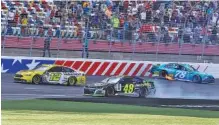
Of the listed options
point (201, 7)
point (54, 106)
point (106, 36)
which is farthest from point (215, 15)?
point (54, 106)

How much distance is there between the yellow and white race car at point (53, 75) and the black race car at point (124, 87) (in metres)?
4.33

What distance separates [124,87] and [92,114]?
25.6 feet

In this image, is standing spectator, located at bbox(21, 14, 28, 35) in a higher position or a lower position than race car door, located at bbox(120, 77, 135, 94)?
higher

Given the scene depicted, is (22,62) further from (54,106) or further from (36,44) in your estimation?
(54,106)

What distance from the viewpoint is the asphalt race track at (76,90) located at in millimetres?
22312

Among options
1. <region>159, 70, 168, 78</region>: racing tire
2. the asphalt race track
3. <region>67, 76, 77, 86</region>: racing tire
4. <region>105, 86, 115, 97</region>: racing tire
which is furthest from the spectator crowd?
<region>105, 86, 115, 97</region>: racing tire

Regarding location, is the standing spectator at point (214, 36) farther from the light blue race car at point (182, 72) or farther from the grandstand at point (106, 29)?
the light blue race car at point (182, 72)

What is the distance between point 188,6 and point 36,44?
940 cm

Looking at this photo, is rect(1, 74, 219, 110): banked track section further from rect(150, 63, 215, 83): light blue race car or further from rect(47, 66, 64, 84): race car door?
rect(47, 66, 64, 84): race car door

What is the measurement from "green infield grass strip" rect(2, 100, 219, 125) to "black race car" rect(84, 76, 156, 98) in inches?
136

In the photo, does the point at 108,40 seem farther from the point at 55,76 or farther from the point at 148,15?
the point at 55,76

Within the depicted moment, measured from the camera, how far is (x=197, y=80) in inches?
1201

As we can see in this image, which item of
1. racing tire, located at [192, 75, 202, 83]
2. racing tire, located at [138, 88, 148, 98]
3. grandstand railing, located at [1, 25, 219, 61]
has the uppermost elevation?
grandstand railing, located at [1, 25, 219, 61]

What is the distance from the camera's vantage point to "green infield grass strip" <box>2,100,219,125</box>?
1313cm
